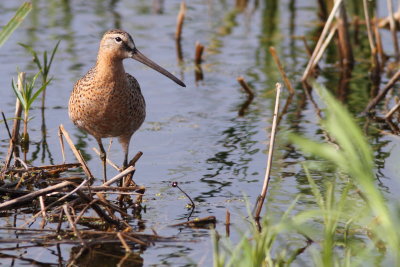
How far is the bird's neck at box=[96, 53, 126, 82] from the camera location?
5754 millimetres

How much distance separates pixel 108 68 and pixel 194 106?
7.08ft

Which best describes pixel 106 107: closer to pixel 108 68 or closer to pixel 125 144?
pixel 108 68

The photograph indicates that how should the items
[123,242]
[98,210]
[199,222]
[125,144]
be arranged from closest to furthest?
[123,242], [98,210], [199,222], [125,144]

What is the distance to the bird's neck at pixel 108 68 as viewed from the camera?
5754 millimetres

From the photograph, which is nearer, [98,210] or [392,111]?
[98,210]

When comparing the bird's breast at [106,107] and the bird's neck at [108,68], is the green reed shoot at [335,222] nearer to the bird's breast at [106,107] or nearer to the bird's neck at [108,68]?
the bird's breast at [106,107]

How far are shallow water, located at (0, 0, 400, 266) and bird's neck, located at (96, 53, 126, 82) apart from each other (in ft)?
2.51

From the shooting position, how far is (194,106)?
7.84 m

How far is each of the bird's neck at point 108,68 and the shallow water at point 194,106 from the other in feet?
2.51

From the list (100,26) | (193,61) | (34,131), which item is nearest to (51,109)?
(34,131)

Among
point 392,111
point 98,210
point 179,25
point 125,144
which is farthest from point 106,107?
point 179,25

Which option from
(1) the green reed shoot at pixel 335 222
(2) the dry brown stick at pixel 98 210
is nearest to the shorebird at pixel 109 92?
(2) the dry brown stick at pixel 98 210

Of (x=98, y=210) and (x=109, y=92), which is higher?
(x=109, y=92)

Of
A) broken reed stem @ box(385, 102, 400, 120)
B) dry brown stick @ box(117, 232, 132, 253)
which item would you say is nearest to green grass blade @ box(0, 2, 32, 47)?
dry brown stick @ box(117, 232, 132, 253)
